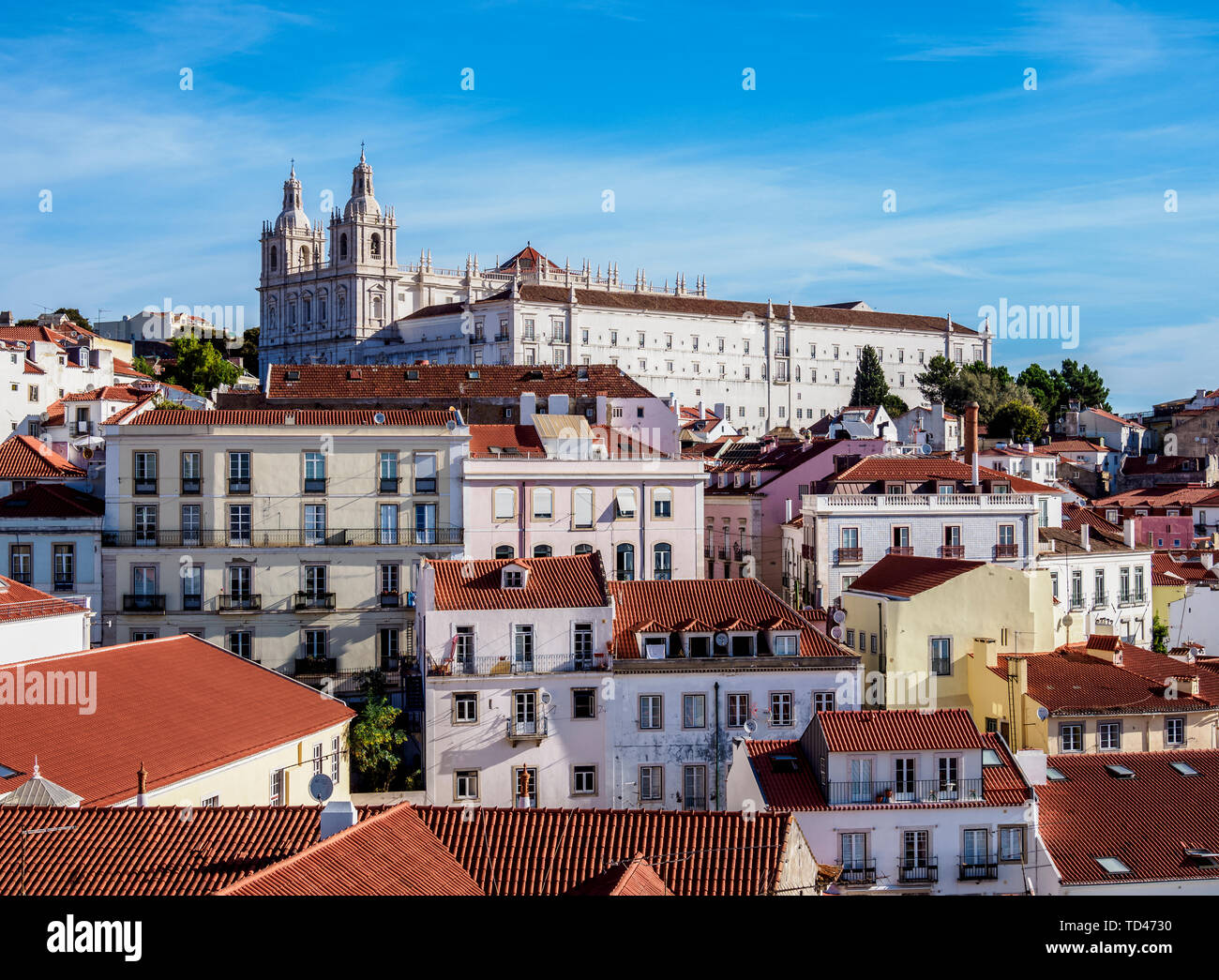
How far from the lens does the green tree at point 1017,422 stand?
4537 inches

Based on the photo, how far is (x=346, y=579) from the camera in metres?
40.8

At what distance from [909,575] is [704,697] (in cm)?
1058

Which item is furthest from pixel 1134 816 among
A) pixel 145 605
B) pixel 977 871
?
pixel 145 605

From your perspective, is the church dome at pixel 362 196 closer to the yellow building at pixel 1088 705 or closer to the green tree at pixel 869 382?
the green tree at pixel 869 382

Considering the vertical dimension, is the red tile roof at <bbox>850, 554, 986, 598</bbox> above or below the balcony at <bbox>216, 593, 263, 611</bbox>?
above

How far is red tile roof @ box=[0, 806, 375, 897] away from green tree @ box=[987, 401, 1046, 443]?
4147 inches

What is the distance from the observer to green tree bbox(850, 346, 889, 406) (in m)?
145

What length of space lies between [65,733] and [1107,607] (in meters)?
39.5

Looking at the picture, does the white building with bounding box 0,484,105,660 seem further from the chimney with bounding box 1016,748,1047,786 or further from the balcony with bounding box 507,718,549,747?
the chimney with bounding box 1016,748,1047,786

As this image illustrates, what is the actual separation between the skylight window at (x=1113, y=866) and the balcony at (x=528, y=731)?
12.6 metres

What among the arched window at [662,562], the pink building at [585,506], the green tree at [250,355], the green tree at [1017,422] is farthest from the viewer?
the green tree at [250,355]

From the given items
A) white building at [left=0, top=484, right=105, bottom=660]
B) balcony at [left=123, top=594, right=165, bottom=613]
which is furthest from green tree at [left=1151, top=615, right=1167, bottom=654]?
white building at [left=0, top=484, right=105, bottom=660]

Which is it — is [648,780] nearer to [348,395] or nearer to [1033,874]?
[1033,874]

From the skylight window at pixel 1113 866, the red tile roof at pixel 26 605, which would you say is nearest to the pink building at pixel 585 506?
the red tile roof at pixel 26 605
